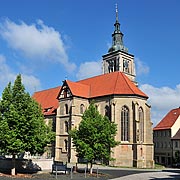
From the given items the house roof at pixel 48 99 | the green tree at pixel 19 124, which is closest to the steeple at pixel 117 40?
the house roof at pixel 48 99

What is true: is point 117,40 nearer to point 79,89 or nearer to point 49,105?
point 79,89

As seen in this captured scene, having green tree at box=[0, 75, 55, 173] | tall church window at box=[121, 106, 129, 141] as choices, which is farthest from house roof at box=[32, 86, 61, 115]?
green tree at box=[0, 75, 55, 173]

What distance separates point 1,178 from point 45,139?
220 inches

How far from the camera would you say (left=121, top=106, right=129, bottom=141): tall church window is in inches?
1750

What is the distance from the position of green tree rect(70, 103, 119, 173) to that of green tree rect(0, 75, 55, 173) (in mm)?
3762

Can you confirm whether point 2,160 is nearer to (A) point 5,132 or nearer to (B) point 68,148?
(A) point 5,132

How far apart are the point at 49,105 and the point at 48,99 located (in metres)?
2.98

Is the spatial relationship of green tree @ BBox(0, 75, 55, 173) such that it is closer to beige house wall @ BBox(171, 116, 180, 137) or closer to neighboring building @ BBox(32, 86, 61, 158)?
neighboring building @ BBox(32, 86, 61, 158)

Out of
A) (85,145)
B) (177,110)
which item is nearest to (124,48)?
(177,110)

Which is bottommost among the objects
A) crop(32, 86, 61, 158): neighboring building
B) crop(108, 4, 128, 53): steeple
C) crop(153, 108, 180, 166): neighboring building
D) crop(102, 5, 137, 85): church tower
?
crop(153, 108, 180, 166): neighboring building

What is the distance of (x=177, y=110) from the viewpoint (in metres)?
64.1

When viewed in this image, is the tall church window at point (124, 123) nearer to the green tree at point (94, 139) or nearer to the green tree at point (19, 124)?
the green tree at point (94, 139)

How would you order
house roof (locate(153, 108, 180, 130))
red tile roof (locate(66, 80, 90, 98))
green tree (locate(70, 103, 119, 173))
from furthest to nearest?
house roof (locate(153, 108, 180, 130)) < red tile roof (locate(66, 80, 90, 98)) < green tree (locate(70, 103, 119, 173))

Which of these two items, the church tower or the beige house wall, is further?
the church tower
